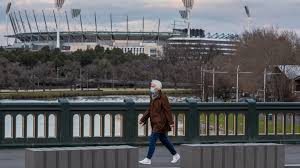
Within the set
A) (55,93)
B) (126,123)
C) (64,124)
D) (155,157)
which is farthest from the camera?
(55,93)

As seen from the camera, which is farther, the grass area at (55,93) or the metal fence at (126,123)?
the grass area at (55,93)

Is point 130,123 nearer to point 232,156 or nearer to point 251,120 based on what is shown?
point 251,120

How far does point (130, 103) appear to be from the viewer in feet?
60.0

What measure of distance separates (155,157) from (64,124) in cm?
251

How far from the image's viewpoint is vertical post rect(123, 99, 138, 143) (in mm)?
18297

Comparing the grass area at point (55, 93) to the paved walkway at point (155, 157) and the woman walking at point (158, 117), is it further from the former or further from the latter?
the woman walking at point (158, 117)

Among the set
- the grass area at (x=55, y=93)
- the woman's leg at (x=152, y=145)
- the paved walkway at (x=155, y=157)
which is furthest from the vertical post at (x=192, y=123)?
the grass area at (x=55, y=93)

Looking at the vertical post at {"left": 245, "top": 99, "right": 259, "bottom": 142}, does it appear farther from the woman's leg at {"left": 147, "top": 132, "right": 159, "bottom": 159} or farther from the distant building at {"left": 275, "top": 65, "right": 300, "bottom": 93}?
the distant building at {"left": 275, "top": 65, "right": 300, "bottom": 93}

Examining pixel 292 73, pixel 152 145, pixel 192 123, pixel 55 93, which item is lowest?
pixel 55 93

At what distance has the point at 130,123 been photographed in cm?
1833

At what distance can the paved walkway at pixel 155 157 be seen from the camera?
49.5 feet

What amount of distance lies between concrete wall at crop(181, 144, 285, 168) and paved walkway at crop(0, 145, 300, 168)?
3.66 metres

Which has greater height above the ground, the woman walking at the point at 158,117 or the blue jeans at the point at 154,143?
the woman walking at the point at 158,117

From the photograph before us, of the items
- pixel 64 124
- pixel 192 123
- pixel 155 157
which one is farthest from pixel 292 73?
pixel 155 157
